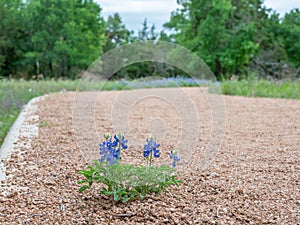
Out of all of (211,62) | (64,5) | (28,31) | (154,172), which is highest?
(64,5)

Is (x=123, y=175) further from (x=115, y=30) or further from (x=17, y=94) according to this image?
(x=115, y=30)

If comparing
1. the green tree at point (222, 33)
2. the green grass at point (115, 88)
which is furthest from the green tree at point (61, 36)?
the green grass at point (115, 88)

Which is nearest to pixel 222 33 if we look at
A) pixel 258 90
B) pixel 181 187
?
pixel 258 90

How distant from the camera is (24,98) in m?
6.73

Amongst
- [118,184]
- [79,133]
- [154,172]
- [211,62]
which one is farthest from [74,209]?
[211,62]

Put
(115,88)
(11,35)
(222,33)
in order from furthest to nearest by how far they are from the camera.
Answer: (11,35) → (222,33) → (115,88)

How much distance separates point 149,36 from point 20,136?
16.3 m

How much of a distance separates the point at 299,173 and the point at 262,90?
5.81 meters

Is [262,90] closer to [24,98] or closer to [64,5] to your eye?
[24,98]

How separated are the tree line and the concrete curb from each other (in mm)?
12385

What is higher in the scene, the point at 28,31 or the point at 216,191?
the point at 28,31

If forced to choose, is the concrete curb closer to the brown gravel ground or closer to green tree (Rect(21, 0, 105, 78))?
the brown gravel ground

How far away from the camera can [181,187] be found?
206 centimetres

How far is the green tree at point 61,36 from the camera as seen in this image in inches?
687
